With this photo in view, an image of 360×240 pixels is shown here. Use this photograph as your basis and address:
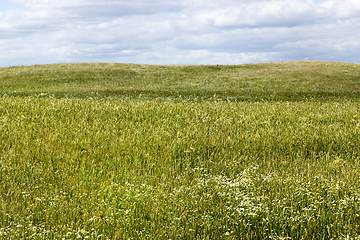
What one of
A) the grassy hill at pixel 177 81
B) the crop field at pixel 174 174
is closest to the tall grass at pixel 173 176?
the crop field at pixel 174 174

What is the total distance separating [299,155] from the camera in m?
9.58

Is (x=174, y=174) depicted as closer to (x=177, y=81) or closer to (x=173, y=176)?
(x=173, y=176)

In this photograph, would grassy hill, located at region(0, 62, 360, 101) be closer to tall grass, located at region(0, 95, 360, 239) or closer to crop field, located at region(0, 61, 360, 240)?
crop field, located at region(0, 61, 360, 240)

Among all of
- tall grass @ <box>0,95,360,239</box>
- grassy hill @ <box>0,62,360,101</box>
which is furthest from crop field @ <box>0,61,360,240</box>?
grassy hill @ <box>0,62,360,101</box>

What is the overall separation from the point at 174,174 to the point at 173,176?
2.14 ft

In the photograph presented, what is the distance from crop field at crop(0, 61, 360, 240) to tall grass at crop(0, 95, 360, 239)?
0.10 ft

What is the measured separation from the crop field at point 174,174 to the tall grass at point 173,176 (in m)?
0.03

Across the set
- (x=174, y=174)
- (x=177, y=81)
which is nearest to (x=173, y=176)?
(x=174, y=174)

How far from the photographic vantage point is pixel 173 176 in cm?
705

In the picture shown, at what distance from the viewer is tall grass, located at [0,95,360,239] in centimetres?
521

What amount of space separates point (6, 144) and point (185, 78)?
35.7m

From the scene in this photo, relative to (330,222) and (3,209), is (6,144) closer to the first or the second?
(3,209)

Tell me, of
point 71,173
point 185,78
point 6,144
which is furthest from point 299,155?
point 185,78

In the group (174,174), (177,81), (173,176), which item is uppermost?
(177,81)
